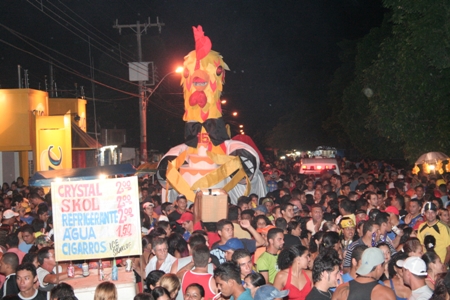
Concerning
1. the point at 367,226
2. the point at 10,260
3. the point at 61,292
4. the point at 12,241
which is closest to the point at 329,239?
the point at 367,226

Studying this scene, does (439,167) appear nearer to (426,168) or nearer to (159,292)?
(426,168)

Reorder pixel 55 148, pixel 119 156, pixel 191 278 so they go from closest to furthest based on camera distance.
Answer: pixel 191 278
pixel 55 148
pixel 119 156

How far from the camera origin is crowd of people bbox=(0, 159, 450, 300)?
6.33 meters

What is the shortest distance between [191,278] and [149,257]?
7.09ft

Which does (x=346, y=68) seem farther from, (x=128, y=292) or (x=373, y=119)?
(x=128, y=292)

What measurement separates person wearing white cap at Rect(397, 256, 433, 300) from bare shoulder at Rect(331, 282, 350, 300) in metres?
0.61

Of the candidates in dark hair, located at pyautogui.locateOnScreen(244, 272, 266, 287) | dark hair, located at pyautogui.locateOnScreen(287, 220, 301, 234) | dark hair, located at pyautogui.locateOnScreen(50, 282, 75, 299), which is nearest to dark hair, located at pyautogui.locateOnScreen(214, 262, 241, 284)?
dark hair, located at pyautogui.locateOnScreen(244, 272, 266, 287)

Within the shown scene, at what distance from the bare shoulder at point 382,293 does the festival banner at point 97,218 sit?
9.05 ft

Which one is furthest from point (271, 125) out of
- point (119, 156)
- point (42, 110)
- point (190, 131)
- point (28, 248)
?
point (28, 248)

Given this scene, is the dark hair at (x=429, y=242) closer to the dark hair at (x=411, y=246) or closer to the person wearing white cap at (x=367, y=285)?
the dark hair at (x=411, y=246)

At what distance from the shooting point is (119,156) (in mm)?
36469

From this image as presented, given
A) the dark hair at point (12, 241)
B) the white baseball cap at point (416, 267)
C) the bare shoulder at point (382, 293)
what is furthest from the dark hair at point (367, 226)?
the dark hair at point (12, 241)

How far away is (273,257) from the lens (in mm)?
8195

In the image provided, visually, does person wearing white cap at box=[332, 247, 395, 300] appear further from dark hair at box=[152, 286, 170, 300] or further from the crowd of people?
dark hair at box=[152, 286, 170, 300]
